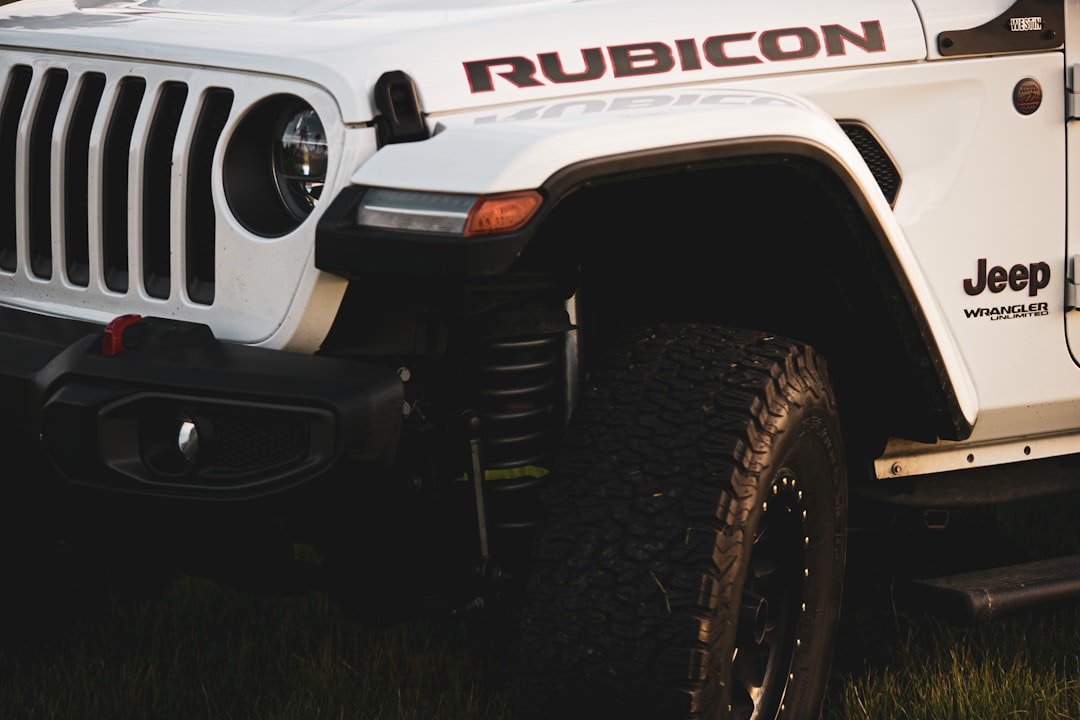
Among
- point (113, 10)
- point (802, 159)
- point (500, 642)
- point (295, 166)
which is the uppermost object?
point (113, 10)

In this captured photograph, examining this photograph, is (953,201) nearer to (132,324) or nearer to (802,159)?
(802,159)

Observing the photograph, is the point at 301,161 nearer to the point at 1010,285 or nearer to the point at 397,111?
the point at 397,111

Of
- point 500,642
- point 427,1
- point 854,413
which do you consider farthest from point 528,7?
point 500,642

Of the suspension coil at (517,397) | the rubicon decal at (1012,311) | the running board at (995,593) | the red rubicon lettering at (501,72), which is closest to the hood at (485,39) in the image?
the red rubicon lettering at (501,72)

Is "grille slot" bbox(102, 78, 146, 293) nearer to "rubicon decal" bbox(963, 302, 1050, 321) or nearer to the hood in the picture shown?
the hood

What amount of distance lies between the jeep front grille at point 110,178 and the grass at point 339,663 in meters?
0.92

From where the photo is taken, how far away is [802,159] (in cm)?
241

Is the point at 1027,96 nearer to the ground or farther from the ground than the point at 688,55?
nearer to the ground

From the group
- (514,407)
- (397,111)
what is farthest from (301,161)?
(514,407)

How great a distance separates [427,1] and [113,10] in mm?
612

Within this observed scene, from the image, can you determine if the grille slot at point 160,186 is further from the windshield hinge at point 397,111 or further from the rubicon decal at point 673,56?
the rubicon decal at point 673,56

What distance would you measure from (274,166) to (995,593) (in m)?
1.57

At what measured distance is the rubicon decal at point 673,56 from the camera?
2.43 metres

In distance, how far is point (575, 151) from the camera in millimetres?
2186
